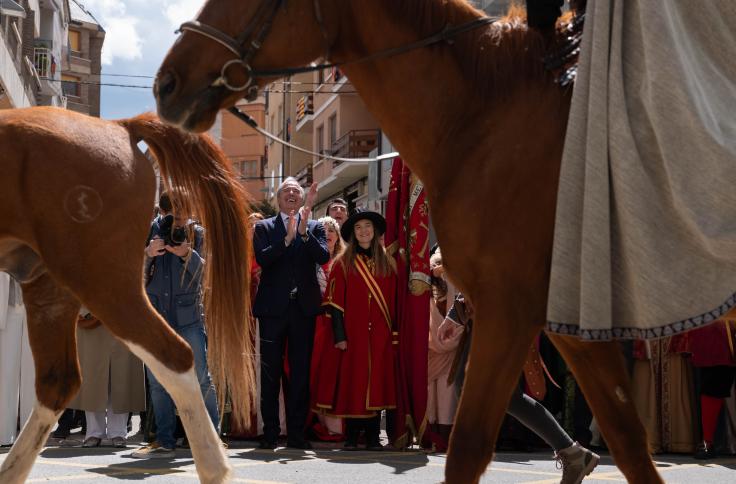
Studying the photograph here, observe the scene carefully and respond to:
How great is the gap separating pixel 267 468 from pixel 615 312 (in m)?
4.68

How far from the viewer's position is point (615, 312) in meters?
3.46

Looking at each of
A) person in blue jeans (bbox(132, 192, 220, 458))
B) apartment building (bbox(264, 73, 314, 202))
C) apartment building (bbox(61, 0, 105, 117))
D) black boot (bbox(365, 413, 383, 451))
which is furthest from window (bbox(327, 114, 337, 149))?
person in blue jeans (bbox(132, 192, 220, 458))

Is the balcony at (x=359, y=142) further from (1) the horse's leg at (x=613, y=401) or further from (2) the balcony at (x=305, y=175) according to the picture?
(1) the horse's leg at (x=613, y=401)

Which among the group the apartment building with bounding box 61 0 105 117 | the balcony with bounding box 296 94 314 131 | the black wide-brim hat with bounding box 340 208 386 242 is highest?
the apartment building with bounding box 61 0 105 117

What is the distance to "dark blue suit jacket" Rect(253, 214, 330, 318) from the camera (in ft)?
32.0

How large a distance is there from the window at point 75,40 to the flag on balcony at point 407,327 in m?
59.7

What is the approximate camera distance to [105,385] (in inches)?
393

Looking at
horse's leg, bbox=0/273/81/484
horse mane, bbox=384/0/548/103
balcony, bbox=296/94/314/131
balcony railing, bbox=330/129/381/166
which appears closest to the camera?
horse mane, bbox=384/0/548/103

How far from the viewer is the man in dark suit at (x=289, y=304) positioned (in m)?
9.75

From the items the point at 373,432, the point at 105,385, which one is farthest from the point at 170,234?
the point at 373,432

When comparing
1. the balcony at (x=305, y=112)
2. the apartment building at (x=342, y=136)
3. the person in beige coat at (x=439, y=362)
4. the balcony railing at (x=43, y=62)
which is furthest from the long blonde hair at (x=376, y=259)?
the balcony at (x=305, y=112)

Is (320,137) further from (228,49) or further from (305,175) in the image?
(228,49)

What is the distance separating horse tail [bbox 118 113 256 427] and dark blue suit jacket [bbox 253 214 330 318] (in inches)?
148

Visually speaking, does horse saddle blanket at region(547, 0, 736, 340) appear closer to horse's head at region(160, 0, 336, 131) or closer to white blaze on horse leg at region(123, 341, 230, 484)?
horse's head at region(160, 0, 336, 131)
